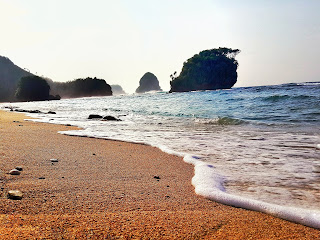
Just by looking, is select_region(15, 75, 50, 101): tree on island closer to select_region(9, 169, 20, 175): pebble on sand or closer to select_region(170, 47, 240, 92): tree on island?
select_region(170, 47, 240, 92): tree on island

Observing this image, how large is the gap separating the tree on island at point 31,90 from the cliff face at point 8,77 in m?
25.6

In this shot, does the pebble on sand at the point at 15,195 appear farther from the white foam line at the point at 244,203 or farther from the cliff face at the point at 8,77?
the cliff face at the point at 8,77

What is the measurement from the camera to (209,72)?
91.4 m

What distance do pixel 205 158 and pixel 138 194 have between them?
1.82 metres

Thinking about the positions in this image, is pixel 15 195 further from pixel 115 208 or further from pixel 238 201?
pixel 238 201

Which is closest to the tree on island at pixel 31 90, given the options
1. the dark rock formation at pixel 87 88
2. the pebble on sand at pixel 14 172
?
the dark rock formation at pixel 87 88

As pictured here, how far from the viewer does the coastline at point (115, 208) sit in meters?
1.51

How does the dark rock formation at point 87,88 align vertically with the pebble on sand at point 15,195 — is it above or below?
above

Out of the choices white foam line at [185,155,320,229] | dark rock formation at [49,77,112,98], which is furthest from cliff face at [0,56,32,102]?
white foam line at [185,155,320,229]

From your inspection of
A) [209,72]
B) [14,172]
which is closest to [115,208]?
[14,172]

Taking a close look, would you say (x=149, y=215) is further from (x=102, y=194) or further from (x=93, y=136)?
(x=93, y=136)

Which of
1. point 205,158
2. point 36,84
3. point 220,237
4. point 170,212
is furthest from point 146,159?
point 36,84

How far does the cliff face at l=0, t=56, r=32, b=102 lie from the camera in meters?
113

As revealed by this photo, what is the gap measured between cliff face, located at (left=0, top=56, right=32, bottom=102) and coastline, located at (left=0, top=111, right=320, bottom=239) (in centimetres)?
12564
